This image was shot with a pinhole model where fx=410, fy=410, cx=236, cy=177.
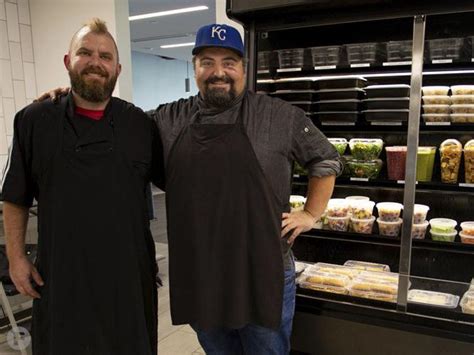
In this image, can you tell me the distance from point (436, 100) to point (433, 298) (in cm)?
115

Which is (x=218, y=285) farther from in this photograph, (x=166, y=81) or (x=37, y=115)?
(x=166, y=81)

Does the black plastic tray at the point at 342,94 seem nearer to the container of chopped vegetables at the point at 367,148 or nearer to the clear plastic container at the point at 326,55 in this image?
the clear plastic container at the point at 326,55

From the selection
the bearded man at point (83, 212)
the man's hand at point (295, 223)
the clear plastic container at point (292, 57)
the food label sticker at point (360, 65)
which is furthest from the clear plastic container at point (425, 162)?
the bearded man at point (83, 212)

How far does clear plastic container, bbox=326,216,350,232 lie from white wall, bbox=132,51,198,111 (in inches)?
391

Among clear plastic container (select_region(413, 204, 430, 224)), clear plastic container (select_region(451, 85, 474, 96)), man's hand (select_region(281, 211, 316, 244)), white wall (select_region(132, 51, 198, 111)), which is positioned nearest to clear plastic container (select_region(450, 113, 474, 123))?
clear plastic container (select_region(451, 85, 474, 96))

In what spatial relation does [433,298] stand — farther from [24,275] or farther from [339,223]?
[24,275]

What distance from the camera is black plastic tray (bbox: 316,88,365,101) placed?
261cm

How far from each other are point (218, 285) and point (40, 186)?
0.77 m

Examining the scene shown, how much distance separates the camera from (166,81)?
12953 millimetres

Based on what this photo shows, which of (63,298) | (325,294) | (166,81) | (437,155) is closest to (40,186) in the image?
(63,298)

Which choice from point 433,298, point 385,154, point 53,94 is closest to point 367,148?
point 385,154

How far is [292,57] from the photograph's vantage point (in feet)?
8.75

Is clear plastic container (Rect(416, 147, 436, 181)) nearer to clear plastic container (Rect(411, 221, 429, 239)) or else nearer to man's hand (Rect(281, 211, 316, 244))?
clear plastic container (Rect(411, 221, 429, 239))

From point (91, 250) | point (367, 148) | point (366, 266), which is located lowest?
point (366, 266)
